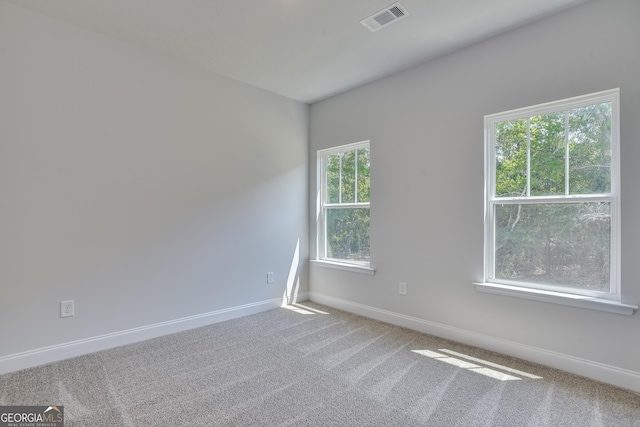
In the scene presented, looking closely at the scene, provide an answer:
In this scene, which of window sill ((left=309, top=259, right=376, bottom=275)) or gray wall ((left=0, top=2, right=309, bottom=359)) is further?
window sill ((left=309, top=259, right=376, bottom=275))

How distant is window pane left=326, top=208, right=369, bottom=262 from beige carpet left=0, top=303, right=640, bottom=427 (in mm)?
1130

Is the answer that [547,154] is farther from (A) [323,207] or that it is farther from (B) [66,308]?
(B) [66,308]

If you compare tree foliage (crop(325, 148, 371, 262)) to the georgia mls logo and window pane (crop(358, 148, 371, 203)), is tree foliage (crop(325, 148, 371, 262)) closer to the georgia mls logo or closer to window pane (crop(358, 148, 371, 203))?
window pane (crop(358, 148, 371, 203))

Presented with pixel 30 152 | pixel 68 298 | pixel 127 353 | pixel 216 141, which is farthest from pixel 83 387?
pixel 216 141

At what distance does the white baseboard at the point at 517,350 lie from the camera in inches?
82.7

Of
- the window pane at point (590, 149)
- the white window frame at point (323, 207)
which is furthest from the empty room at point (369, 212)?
the white window frame at point (323, 207)

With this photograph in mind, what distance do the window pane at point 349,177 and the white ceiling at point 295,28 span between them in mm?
982

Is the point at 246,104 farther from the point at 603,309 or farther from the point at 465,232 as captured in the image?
the point at 603,309

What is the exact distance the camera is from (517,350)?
98.6 inches

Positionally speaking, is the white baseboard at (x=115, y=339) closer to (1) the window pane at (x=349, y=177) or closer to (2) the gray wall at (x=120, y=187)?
(2) the gray wall at (x=120, y=187)

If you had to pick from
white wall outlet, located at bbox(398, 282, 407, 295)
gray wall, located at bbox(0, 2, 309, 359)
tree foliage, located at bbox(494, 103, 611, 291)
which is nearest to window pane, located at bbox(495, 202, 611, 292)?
tree foliage, located at bbox(494, 103, 611, 291)

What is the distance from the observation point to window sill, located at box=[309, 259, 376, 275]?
3.53 meters

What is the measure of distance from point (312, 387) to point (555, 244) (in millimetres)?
2064

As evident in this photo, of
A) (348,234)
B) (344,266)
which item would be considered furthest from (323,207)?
(344,266)
